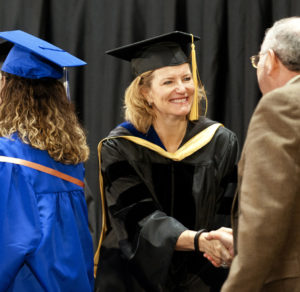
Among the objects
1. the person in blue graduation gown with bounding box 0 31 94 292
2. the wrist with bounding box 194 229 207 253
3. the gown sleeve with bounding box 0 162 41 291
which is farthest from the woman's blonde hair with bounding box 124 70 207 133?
the gown sleeve with bounding box 0 162 41 291

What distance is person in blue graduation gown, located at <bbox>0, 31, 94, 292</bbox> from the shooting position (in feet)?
7.09

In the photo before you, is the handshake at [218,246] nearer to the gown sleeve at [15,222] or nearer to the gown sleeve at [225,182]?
the gown sleeve at [225,182]

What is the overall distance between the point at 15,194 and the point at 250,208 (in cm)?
112

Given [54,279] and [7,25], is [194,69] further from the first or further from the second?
[7,25]

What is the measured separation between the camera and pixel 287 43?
1.73 metres

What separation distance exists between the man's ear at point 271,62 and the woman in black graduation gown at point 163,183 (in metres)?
0.93

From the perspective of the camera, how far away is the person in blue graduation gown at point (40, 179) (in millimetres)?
2160

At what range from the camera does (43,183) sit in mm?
2264

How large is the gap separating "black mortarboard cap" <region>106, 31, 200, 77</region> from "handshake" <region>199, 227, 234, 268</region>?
972 millimetres

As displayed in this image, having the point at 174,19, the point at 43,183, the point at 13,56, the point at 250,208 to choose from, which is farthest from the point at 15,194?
the point at 174,19

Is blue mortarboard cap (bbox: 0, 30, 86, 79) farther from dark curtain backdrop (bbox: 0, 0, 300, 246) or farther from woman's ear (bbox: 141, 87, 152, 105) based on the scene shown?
dark curtain backdrop (bbox: 0, 0, 300, 246)

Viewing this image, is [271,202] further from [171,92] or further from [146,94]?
[146,94]

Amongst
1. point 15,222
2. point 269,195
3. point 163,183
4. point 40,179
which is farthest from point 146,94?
point 269,195

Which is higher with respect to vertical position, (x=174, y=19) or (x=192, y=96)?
(x=174, y=19)
